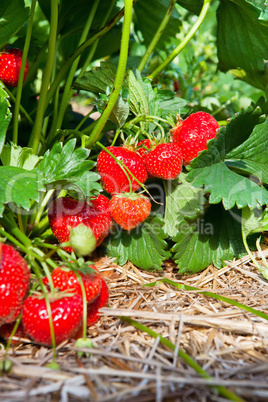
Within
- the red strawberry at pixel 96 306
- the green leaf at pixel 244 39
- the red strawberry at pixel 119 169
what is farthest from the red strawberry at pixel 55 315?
the green leaf at pixel 244 39

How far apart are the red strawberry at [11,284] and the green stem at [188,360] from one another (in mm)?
239

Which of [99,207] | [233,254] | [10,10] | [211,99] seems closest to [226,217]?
[233,254]

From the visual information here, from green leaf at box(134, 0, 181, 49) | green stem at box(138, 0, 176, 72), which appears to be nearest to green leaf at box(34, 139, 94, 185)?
green stem at box(138, 0, 176, 72)

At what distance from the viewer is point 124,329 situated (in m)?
0.85

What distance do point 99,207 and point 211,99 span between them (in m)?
1.28

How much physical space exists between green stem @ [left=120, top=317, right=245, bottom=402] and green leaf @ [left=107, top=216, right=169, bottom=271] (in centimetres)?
28

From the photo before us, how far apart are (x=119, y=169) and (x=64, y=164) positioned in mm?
151

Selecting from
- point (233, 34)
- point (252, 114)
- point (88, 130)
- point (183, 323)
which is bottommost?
point (183, 323)

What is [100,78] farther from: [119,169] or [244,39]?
[244,39]

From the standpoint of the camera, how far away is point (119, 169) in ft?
3.39

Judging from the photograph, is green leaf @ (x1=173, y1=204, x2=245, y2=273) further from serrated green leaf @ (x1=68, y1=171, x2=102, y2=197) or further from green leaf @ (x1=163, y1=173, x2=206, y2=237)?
serrated green leaf @ (x1=68, y1=171, x2=102, y2=197)

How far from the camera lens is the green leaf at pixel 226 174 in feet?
3.21

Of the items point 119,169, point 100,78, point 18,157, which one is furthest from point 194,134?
point 18,157

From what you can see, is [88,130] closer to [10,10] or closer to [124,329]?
[10,10]
